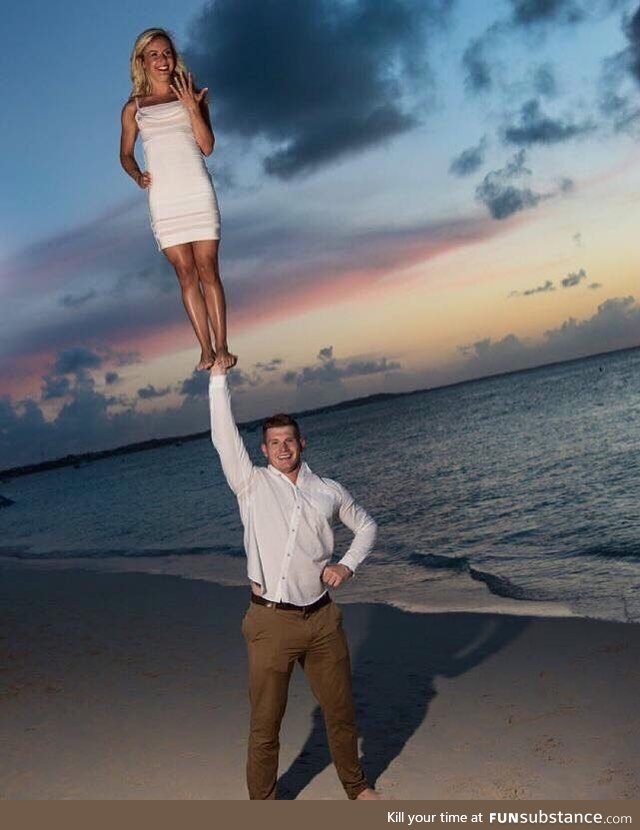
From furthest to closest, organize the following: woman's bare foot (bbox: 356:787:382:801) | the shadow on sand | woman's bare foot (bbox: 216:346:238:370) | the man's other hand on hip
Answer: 1. the shadow on sand
2. woman's bare foot (bbox: 356:787:382:801)
3. the man's other hand on hip
4. woman's bare foot (bbox: 216:346:238:370)

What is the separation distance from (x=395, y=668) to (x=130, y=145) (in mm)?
6760

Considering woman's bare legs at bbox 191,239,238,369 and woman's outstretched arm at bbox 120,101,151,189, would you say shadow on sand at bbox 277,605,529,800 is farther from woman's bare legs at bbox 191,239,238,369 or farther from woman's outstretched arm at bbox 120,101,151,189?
woman's outstretched arm at bbox 120,101,151,189

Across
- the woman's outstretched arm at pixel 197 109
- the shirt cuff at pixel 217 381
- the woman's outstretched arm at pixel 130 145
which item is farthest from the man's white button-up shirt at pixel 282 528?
the woman's outstretched arm at pixel 197 109

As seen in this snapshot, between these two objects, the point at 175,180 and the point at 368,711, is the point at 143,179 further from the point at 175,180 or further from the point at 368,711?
the point at 368,711

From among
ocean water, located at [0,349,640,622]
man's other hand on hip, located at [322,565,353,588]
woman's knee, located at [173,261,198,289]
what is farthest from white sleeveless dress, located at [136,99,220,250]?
ocean water, located at [0,349,640,622]

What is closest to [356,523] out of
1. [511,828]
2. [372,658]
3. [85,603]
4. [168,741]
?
[511,828]

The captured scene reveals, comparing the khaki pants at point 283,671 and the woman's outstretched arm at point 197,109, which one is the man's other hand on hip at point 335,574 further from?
the woman's outstretched arm at point 197,109

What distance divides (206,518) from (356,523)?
29600 mm

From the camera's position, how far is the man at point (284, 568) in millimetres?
4363

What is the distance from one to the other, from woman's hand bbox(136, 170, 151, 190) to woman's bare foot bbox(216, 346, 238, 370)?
A: 763 mm

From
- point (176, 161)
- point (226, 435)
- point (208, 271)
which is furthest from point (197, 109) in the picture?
point (226, 435)

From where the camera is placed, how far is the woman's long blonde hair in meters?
3.38

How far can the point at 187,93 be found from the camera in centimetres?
338

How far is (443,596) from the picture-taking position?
42.9ft
